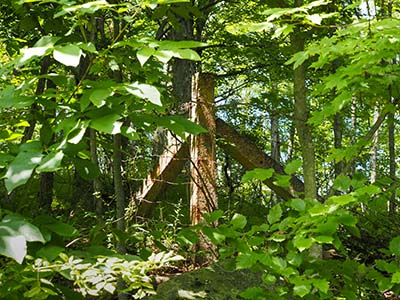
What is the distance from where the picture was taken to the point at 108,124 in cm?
133

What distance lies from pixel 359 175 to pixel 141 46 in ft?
4.52

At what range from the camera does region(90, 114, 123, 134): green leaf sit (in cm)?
130

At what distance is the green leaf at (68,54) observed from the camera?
4.18 feet

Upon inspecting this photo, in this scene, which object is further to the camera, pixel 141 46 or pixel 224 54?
pixel 224 54

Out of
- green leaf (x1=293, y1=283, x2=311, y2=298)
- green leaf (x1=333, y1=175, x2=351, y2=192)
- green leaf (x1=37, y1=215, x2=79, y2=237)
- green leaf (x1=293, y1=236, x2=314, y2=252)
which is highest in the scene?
green leaf (x1=37, y1=215, x2=79, y2=237)

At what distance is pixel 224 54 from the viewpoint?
8.28 meters

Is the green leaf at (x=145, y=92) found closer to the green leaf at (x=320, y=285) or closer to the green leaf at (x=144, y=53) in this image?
the green leaf at (x=144, y=53)

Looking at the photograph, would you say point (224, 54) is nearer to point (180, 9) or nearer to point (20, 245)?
point (180, 9)

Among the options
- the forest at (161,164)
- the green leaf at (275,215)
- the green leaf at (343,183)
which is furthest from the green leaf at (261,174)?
the green leaf at (343,183)

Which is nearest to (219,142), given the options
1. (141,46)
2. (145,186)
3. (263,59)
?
(145,186)

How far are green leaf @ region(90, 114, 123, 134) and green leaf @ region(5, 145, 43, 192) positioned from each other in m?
0.19

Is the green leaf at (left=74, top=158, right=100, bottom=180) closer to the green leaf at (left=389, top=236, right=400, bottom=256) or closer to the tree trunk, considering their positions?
the green leaf at (left=389, top=236, right=400, bottom=256)

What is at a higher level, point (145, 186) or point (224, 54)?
point (224, 54)

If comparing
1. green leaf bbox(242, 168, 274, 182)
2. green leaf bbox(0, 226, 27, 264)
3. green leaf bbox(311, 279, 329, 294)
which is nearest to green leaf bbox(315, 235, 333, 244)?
green leaf bbox(311, 279, 329, 294)
